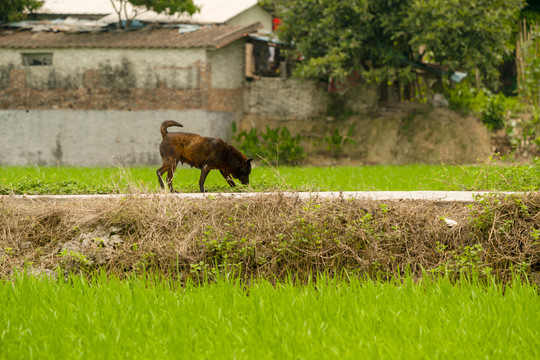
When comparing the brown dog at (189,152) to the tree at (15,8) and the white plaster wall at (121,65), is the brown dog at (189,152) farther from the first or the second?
the tree at (15,8)

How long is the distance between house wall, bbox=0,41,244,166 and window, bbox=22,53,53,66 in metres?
0.22

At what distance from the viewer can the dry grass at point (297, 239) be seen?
681cm

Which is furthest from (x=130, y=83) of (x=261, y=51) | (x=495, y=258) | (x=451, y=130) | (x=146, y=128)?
(x=495, y=258)

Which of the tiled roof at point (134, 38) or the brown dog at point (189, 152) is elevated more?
the tiled roof at point (134, 38)

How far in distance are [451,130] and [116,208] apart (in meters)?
15.6

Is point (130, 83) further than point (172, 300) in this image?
Yes

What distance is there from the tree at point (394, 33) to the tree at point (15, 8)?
28.4 ft

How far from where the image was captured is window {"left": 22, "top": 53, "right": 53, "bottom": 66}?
21.0 metres

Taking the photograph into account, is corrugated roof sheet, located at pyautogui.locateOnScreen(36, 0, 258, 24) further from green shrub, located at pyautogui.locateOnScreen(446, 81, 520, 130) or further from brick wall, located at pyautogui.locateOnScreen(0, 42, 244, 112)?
green shrub, located at pyautogui.locateOnScreen(446, 81, 520, 130)

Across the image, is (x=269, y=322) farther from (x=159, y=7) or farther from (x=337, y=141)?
(x=159, y=7)

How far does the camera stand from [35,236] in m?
7.62

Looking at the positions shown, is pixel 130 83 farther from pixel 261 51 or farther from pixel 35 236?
pixel 35 236

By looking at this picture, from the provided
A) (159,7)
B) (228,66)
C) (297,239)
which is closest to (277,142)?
(228,66)

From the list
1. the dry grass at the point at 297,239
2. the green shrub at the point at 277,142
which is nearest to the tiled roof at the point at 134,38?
the green shrub at the point at 277,142
